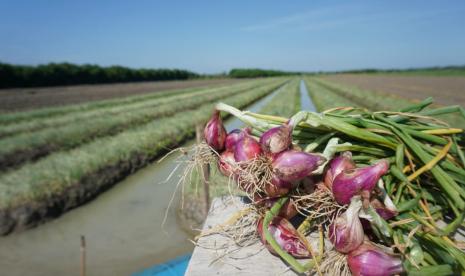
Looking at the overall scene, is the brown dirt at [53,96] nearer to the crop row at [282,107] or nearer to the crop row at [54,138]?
the crop row at [54,138]

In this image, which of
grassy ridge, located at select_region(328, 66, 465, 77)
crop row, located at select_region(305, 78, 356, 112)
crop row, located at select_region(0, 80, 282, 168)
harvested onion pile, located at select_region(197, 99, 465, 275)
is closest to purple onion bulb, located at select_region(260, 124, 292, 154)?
harvested onion pile, located at select_region(197, 99, 465, 275)

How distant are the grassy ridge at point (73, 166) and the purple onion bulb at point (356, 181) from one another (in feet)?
8.29

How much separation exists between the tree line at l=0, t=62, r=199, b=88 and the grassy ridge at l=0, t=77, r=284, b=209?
122 ft

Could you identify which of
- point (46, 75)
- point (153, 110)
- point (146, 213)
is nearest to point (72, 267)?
point (146, 213)

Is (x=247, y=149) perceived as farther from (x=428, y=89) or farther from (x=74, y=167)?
(x=428, y=89)

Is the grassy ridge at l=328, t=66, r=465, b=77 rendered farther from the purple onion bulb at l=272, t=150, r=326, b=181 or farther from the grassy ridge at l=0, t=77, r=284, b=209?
the purple onion bulb at l=272, t=150, r=326, b=181

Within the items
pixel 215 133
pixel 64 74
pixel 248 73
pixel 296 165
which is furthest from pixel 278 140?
pixel 248 73

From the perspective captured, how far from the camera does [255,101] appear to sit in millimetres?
22453

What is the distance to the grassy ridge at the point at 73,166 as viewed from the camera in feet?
17.6

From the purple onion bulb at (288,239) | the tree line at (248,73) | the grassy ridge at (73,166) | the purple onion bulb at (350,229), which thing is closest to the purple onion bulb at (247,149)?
the purple onion bulb at (288,239)

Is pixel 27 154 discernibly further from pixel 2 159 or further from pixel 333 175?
pixel 333 175

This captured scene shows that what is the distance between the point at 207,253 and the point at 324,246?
50 cm

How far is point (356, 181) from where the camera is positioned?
1230 millimetres

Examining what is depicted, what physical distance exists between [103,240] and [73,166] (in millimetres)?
2268
